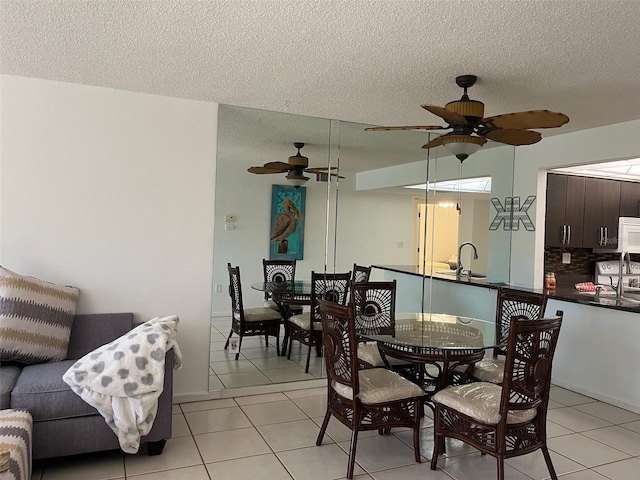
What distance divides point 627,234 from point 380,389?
4665 millimetres

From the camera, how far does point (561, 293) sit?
461cm

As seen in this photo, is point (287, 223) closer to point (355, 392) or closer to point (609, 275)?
point (355, 392)

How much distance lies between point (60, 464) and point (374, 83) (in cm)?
302

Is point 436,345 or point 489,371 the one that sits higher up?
point 436,345

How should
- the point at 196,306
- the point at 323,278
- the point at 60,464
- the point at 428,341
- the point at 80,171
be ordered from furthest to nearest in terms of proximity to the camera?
the point at 323,278 → the point at 196,306 → the point at 80,171 → the point at 428,341 → the point at 60,464

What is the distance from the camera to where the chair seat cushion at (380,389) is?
2.69m

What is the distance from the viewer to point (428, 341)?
2.88 m

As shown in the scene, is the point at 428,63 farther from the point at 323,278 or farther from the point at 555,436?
the point at 555,436

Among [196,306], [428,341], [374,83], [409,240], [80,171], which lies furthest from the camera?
[409,240]

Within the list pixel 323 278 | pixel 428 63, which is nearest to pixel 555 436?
pixel 323 278

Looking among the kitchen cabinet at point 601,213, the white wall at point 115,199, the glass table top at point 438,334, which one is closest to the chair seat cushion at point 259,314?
the white wall at point 115,199

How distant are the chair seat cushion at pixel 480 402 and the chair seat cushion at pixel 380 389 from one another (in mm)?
173

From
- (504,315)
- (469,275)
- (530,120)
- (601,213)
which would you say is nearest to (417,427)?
(504,315)

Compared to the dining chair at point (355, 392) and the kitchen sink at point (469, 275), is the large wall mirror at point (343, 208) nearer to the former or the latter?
the kitchen sink at point (469, 275)
